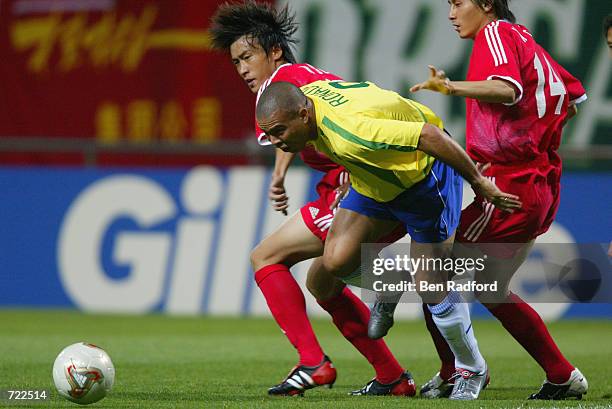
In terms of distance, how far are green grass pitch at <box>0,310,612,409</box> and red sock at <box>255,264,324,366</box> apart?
0.26m

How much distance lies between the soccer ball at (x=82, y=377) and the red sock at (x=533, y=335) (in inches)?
81.5

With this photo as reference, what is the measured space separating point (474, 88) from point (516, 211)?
0.77 metres

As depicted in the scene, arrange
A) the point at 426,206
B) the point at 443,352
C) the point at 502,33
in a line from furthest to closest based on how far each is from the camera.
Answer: the point at 443,352 < the point at 502,33 < the point at 426,206

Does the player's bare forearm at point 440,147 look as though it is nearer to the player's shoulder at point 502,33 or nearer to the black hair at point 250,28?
the player's shoulder at point 502,33

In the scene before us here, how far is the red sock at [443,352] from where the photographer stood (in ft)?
20.6

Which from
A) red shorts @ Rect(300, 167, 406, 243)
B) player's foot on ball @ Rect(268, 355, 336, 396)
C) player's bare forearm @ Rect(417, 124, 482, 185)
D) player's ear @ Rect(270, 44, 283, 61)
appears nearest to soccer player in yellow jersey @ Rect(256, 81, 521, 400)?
player's bare forearm @ Rect(417, 124, 482, 185)

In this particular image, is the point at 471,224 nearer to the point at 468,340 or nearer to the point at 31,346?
the point at 468,340

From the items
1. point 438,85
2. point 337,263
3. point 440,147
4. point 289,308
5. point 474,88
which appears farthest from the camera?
point 289,308

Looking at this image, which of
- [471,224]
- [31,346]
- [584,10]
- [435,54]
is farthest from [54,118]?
[471,224]

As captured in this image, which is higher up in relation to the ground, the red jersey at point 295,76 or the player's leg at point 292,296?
the red jersey at point 295,76

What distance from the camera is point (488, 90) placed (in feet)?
18.6

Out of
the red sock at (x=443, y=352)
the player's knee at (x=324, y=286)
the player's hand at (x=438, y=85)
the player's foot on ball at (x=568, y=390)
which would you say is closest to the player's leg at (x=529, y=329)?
the player's foot on ball at (x=568, y=390)

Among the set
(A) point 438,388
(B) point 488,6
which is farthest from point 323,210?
(B) point 488,6

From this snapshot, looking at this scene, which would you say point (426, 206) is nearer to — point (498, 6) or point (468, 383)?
point (468, 383)
